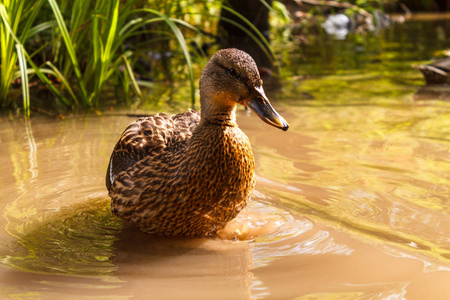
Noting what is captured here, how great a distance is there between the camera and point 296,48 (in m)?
9.22

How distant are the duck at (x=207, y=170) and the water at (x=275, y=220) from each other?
13cm

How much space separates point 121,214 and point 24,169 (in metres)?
1.12

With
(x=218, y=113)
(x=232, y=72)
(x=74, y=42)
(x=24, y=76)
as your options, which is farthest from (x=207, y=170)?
(x=74, y=42)

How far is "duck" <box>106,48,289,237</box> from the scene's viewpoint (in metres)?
2.60

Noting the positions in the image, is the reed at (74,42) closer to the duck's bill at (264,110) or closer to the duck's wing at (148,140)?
the duck's wing at (148,140)

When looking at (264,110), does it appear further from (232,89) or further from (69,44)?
(69,44)

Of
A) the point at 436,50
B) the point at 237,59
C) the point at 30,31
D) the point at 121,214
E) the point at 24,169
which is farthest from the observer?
the point at 436,50

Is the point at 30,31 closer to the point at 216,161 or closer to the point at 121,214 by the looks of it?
the point at 121,214

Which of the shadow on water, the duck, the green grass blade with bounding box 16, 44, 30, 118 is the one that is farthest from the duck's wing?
the green grass blade with bounding box 16, 44, 30, 118

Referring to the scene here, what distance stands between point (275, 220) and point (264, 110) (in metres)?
0.66

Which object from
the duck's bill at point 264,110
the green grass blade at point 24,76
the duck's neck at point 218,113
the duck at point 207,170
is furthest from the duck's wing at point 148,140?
the green grass blade at point 24,76

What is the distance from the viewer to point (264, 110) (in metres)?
2.56

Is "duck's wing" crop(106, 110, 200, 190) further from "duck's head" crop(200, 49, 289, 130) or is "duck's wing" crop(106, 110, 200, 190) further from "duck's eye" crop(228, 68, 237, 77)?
"duck's eye" crop(228, 68, 237, 77)

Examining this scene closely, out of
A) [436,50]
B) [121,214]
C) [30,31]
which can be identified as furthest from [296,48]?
[121,214]
